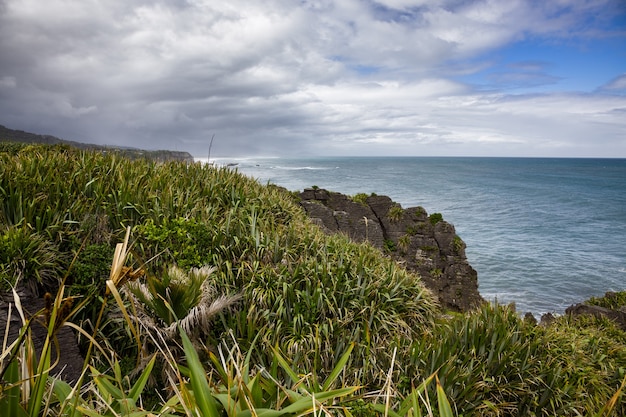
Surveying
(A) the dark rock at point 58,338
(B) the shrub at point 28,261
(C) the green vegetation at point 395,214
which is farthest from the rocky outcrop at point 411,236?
(A) the dark rock at point 58,338

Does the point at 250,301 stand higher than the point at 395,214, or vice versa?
the point at 250,301

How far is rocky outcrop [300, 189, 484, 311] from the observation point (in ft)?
70.9

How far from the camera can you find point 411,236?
2259 cm

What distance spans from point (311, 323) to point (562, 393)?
4.46 m

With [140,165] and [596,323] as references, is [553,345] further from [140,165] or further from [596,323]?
[140,165]

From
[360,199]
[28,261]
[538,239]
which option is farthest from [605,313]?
[538,239]

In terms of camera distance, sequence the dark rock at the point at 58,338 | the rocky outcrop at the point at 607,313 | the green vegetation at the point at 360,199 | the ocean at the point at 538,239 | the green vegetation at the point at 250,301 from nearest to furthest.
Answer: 1. the dark rock at the point at 58,338
2. the green vegetation at the point at 250,301
3. the rocky outcrop at the point at 607,313
4. the green vegetation at the point at 360,199
5. the ocean at the point at 538,239

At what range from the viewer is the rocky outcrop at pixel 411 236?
2161cm

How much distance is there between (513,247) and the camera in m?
43.6

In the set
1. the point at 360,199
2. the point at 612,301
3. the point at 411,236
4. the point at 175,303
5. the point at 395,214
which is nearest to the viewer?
the point at 175,303

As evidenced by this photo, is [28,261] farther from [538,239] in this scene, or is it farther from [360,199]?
[538,239]

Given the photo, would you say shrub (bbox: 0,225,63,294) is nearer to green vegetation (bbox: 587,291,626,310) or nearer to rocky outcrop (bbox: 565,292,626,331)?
rocky outcrop (bbox: 565,292,626,331)

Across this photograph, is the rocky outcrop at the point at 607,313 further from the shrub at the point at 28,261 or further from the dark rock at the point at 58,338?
the shrub at the point at 28,261

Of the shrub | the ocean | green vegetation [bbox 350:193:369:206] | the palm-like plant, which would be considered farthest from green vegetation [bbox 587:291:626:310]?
the shrub
